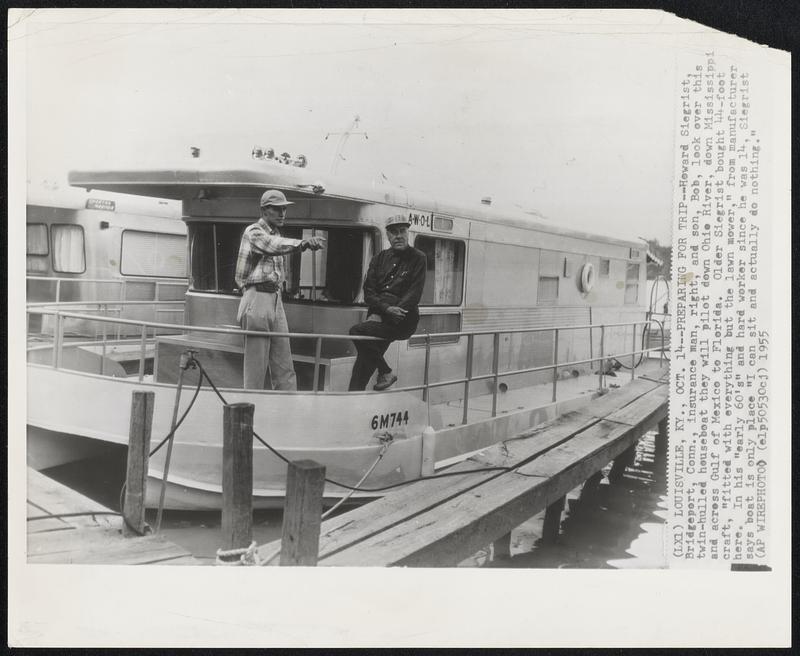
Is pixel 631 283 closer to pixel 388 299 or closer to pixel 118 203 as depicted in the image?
pixel 388 299

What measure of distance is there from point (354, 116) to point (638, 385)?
14.4ft

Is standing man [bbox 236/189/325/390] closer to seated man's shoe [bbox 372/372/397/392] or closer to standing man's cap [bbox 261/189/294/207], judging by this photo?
standing man's cap [bbox 261/189/294/207]

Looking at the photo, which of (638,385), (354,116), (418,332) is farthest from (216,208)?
(638,385)

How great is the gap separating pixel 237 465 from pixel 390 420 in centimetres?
163

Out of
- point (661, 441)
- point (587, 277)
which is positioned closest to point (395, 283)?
point (587, 277)

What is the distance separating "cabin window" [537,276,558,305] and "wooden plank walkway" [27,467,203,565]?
428cm

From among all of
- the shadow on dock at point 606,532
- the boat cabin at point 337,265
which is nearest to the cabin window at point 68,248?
the boat cabin at point 337,265

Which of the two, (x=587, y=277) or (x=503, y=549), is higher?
(x=587, y=277)

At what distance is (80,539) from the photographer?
149 inches

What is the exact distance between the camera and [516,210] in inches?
236

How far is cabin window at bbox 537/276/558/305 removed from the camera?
266 inches

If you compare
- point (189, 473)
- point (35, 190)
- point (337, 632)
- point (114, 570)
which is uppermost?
point (35, 190)

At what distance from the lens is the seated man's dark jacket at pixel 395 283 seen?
4703mm

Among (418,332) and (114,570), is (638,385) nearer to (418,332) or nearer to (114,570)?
(418,332)
